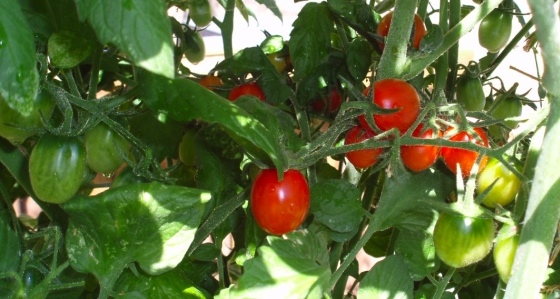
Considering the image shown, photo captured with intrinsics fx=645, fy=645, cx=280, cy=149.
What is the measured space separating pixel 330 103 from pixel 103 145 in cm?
22

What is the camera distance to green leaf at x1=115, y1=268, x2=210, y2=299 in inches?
20.8

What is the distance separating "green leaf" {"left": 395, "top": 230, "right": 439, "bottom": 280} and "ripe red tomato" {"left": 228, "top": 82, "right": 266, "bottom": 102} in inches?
7.3

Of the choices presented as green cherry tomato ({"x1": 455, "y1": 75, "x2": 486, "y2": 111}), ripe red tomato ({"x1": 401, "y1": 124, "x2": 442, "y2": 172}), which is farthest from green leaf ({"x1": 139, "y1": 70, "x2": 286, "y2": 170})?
green cherry tomato ({"x1": 455, "y1": 75, "x2": 486, "y2": 111})

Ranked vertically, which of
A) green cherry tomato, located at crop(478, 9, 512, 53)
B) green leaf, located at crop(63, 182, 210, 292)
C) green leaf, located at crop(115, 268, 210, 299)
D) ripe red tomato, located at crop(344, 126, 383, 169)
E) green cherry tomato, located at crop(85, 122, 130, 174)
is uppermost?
green cherry tomato, located at crop(478, 9, 512, 53)

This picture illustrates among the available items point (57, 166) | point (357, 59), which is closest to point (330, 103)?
point (357, 59)

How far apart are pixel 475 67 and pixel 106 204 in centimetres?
40

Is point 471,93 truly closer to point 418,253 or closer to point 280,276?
point 418,253

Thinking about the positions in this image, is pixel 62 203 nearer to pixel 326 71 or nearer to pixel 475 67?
pixel 326 71

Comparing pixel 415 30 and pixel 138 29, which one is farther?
pixel 415 30

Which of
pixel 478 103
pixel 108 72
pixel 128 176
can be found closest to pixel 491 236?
pixel 478 103

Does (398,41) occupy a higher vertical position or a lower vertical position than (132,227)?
higher

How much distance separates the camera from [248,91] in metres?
0.61

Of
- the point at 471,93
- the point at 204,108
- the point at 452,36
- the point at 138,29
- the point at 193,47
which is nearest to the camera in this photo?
the point at 138,29

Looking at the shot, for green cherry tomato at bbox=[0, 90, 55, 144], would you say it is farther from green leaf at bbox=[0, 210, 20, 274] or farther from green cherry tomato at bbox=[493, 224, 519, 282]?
green cherry tomato at bbox=[493, 224, 519, 282]
